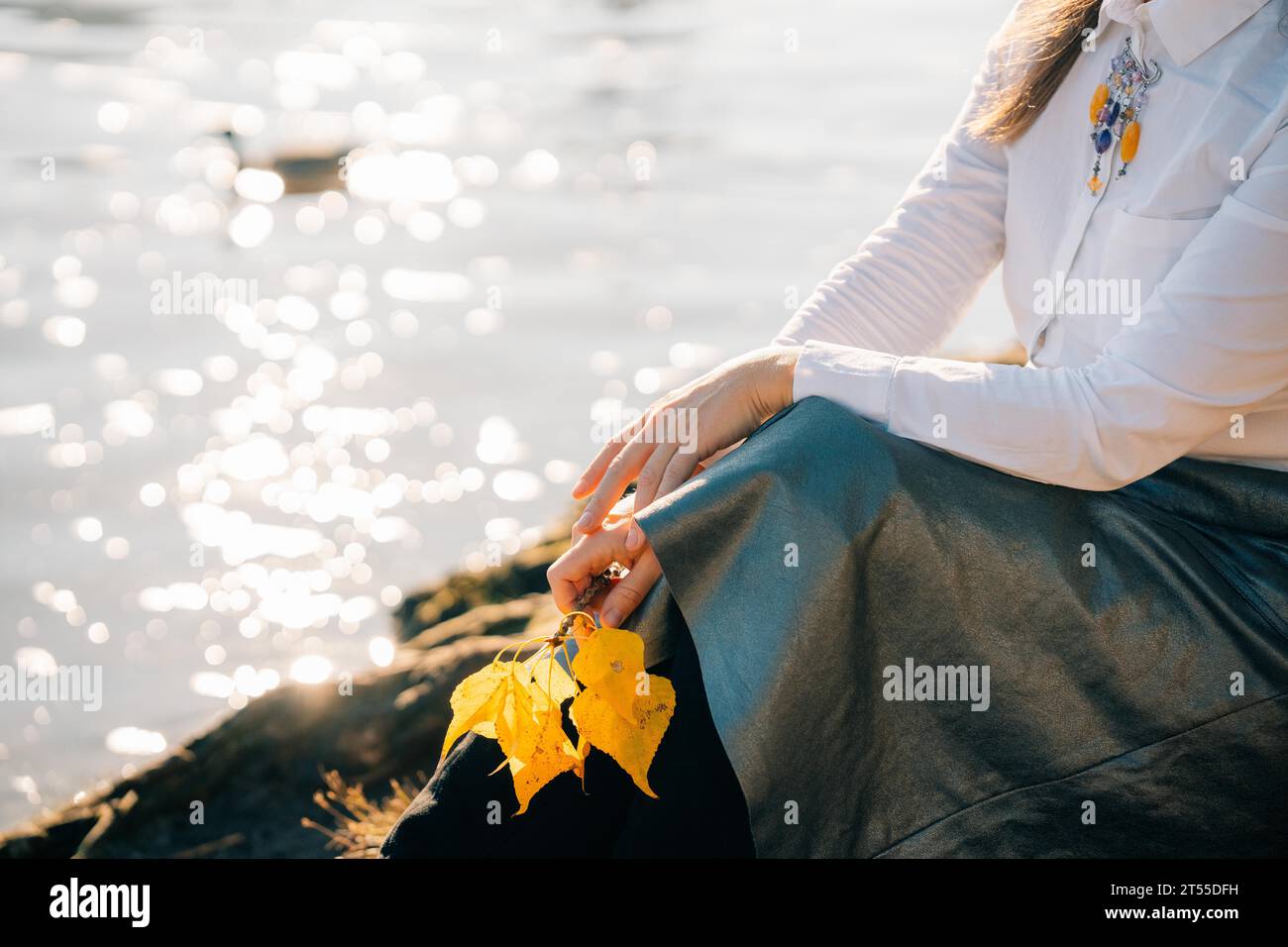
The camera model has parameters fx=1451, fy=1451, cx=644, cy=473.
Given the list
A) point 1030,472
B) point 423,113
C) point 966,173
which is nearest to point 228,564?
point 966,173

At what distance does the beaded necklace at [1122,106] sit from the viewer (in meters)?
2.03

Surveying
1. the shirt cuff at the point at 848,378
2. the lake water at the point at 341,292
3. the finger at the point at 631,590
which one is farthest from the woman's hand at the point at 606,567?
the lake water at the point at 341,292

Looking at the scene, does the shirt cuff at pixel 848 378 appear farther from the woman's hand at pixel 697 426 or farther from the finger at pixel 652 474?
the finger at pixel 652 474

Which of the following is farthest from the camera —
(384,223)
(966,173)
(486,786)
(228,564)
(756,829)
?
(384,223)

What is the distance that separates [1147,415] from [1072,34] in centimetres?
72

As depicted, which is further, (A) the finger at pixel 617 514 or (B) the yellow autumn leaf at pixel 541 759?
(A) the finger at pixel 617 514

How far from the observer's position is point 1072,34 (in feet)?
7.13

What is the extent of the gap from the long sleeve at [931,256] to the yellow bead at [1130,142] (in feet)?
1.02

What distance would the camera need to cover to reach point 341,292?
26.1ft

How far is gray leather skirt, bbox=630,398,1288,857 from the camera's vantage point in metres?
1.69

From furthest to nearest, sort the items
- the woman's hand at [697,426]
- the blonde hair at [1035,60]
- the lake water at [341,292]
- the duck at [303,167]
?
the duck at [303,167] < the lake water at [341,292] < the blonde hair at [1035,60] < the woman's hand at [697,426]

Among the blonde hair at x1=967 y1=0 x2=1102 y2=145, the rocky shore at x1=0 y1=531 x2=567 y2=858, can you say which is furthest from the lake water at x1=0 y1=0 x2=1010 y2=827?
the blonde hair at x1=967 y1=0 x2=1102 y2=145

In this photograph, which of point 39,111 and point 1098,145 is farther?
point 39,111
